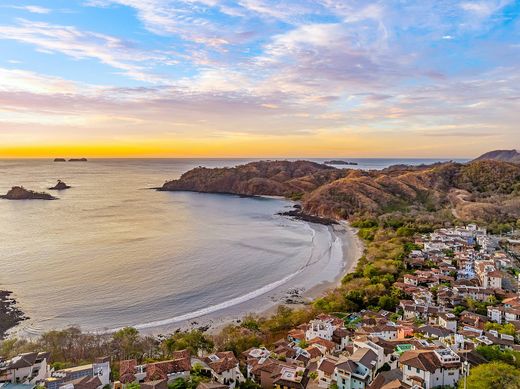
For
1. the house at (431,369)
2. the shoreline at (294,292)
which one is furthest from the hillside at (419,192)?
the house at (431,369)

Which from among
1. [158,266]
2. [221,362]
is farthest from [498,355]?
[158,266]

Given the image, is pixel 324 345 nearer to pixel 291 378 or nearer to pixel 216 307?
pixel 291 378

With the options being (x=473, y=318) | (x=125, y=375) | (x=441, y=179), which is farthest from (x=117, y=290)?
(x=441, y=179)

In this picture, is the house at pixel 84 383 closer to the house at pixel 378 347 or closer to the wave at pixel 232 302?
the wave at pixel 232 302

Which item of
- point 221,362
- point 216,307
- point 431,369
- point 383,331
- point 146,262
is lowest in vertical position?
point 216,307

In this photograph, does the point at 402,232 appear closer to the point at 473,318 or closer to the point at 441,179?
the point at 473,318
